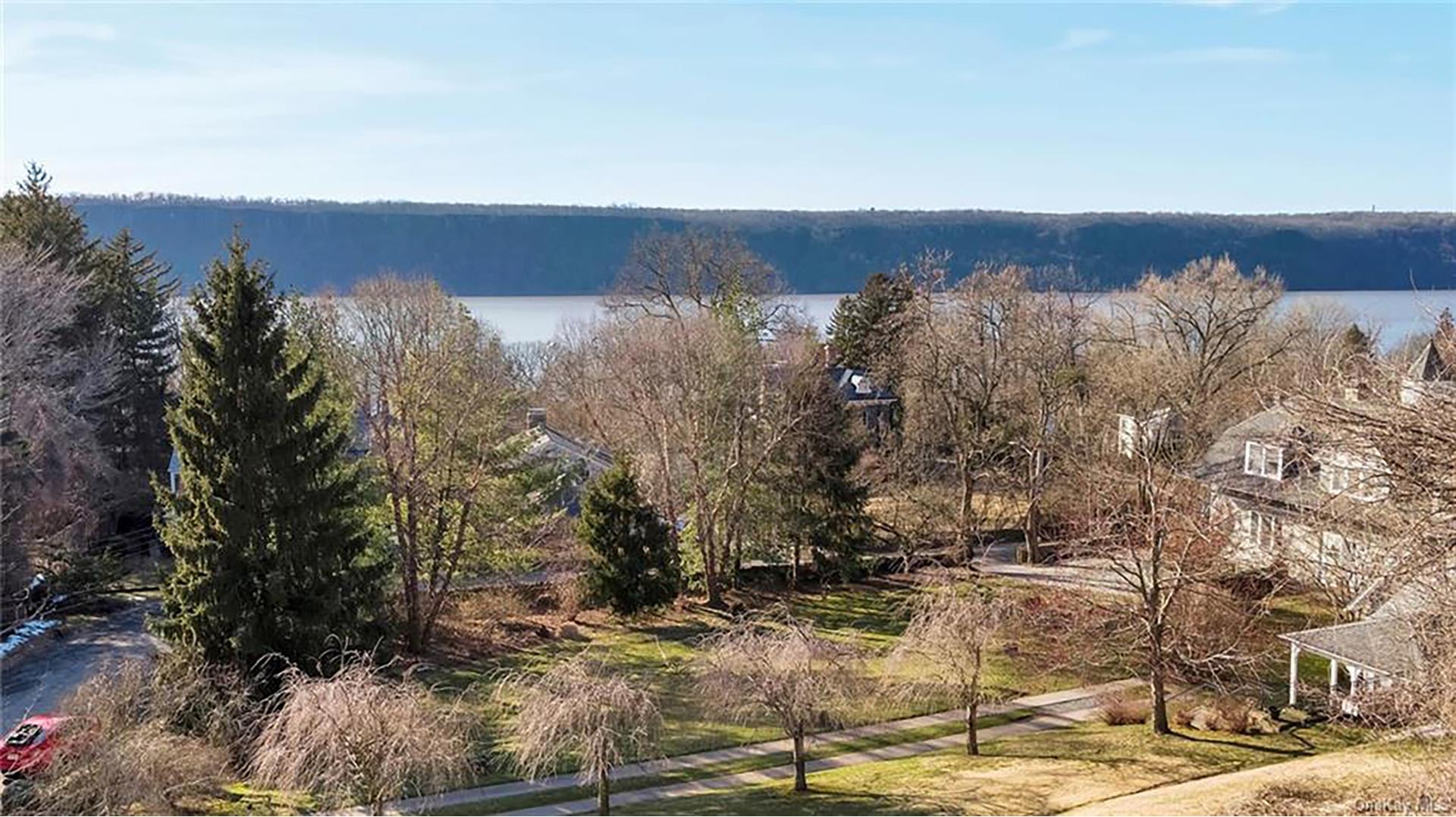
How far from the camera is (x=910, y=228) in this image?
112 metres

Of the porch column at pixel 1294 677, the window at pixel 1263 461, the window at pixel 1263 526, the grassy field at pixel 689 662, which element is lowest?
the grassy field at pixel 689 662

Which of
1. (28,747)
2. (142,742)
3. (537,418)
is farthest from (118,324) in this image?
(142,742)

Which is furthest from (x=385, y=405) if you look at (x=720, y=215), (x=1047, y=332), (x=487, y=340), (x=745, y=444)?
(x=720, y=215)

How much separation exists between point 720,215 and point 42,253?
98.9 metres

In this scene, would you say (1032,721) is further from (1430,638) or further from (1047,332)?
(1047,332)

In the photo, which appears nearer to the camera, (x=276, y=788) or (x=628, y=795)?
(x=276, y=788)

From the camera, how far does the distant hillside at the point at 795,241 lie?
87.9 meters

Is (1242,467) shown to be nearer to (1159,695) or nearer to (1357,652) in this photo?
(1357,652)

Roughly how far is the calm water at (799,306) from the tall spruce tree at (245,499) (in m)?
15.2

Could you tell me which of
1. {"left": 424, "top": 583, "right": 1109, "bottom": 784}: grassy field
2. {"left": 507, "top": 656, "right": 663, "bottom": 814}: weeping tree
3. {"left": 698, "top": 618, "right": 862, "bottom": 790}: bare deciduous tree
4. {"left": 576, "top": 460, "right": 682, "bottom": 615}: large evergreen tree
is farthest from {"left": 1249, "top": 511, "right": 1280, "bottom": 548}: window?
{"left": 507, "top": 656, "right": 663, "bottom": 814}: weeping tree

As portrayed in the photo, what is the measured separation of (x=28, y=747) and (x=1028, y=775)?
55.7ft

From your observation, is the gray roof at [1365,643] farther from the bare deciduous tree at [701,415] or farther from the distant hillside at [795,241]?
the distant hillside at [795,241]

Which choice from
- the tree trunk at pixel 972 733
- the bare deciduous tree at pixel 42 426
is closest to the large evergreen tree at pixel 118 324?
the bare deciduous tree at pixel 42 426

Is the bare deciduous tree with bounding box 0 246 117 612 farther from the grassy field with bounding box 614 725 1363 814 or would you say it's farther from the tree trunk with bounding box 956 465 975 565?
the tree trunk with bounding box 956 465 975 565
